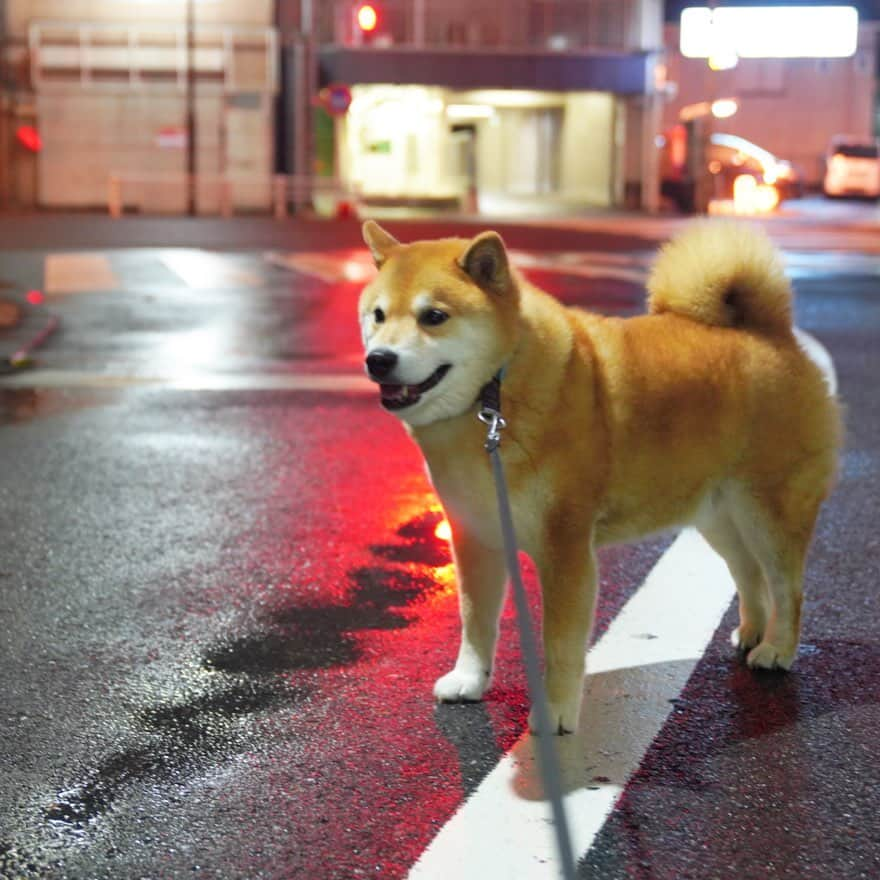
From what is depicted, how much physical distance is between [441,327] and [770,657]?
169 cm

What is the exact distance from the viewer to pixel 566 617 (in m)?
4.27

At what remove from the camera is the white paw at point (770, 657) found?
4.87 metres

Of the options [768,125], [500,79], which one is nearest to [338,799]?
[500,79]

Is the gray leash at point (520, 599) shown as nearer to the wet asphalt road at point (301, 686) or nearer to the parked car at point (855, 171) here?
the wet asphalt road at point (301, 686)

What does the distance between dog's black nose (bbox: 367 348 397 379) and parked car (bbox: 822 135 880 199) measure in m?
54.8

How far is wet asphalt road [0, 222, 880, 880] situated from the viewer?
12.1ft

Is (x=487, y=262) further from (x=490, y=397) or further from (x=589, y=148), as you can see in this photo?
(x=589, y=148)

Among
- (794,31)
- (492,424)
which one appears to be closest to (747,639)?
(492,424)

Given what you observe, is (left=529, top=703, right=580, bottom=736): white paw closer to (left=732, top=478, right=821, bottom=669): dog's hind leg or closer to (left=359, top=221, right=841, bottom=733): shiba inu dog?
(left=359, top=221, right=841, bottom=733): shiba inu dog

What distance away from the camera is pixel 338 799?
3906 millimetres

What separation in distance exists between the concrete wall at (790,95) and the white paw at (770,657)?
6159 cm

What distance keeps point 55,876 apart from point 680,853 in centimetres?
148

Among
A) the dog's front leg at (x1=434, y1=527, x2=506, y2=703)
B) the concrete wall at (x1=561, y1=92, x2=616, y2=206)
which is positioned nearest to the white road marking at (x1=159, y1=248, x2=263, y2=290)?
the dog's front leg at (x1=434, y1=527, x2=506, y2=703)

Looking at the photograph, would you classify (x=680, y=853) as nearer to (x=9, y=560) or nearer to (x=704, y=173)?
(x=9, y=560)
